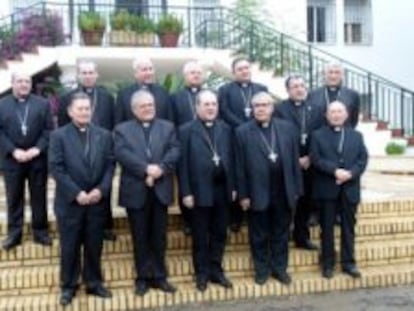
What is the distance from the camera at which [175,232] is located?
8.25 meters

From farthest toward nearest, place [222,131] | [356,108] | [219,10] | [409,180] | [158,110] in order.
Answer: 1. [219,10]
2. [409,180]
3. [356,108]
4. [158,110]
5. [222,131]

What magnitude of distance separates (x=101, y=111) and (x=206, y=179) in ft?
4.44

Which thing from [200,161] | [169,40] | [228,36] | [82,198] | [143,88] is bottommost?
[82,198]

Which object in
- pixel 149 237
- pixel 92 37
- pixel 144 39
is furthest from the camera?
pixel 144 39

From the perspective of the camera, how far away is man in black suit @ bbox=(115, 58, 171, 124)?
26.1 ft

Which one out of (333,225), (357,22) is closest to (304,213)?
(333,225)

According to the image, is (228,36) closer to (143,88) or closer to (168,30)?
(168,30)

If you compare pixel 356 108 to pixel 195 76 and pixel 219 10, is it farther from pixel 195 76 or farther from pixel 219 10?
pixel 219 10

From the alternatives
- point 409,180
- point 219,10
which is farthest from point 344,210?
point 219,10

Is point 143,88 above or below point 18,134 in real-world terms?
above

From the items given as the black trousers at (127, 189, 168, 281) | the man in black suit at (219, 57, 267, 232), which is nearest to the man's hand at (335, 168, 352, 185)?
the man in black suit at (219, 57, 267, 232)

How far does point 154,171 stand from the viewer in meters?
7.07

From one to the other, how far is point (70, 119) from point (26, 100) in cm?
46

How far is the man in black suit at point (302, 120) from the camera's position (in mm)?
8180
